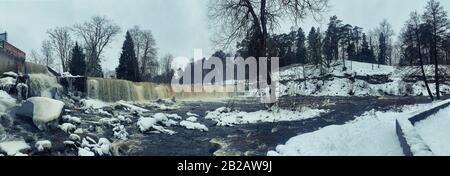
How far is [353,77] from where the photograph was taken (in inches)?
1342

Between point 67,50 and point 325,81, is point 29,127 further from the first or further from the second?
point 325,81

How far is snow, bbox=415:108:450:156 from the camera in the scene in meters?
6.36

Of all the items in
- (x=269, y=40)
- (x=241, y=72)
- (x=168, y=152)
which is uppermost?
(x=269, y=40)

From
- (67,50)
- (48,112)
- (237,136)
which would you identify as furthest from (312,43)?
(48,112)

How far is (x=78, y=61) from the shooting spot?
26.9 meters

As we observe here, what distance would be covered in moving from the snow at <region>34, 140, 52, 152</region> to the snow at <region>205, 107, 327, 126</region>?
534 cm

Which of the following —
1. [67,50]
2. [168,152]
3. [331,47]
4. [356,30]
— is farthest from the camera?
[356,30]

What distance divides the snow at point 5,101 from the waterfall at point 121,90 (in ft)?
31.0

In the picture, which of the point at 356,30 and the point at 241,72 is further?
the point at 356,30

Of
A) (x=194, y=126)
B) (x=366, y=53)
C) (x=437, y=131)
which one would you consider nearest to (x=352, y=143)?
(x=437, y=131)

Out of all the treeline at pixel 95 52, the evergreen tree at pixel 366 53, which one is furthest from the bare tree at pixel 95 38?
the evergreen tree at pixel 366 53

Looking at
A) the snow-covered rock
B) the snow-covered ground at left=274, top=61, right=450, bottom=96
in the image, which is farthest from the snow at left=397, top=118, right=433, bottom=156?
the snow-covered ground at left=274, top=61, right=450, bottom=96

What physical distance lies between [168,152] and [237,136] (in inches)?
104

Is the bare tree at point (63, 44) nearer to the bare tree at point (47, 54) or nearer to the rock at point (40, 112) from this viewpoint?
the bare tree at point (47, 54)
